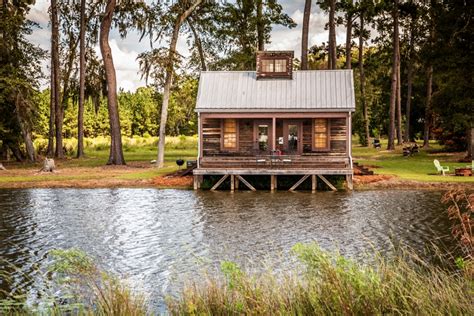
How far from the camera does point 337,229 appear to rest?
1886 cm

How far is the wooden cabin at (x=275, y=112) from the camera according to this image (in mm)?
32656

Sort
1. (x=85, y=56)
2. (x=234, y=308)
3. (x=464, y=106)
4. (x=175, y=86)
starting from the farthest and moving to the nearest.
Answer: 1. (x=85, y=56)
2. (x=175, y=86)
3. (x=464, y=106)
4. (x=234, y=308)

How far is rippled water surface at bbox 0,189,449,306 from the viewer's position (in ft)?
48.2

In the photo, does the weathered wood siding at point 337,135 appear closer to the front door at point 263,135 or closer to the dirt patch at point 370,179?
the dirt patch at point 370,179

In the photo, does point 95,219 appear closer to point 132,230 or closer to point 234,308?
point 132,230

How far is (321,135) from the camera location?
34.8 m

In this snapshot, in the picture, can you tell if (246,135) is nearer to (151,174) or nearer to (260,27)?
(151,174)

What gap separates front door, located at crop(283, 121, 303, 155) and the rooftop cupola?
283 cm

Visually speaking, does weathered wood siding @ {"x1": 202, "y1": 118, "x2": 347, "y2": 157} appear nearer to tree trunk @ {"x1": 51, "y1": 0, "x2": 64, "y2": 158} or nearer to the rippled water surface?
Answer: the rippled water surface

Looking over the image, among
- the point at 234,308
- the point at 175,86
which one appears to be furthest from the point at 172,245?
the point at 175,86

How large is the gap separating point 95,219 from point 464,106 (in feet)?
82.8

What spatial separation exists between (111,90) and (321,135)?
15.6 m

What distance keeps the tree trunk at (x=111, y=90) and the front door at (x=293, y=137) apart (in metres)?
12.0

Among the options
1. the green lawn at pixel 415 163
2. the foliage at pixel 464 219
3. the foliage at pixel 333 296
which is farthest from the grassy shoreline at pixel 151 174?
the foliage at pixel 333 296
